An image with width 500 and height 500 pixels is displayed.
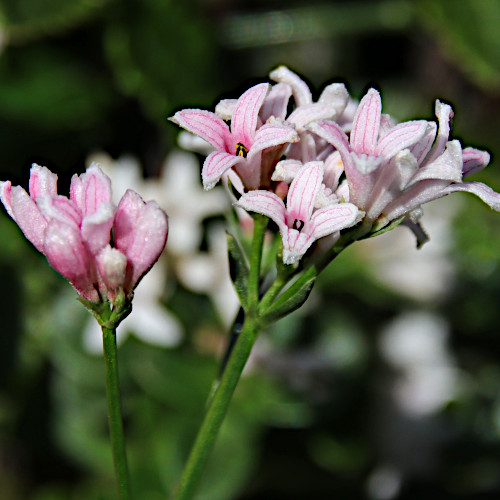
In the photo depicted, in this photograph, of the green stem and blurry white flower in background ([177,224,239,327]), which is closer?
the green stem

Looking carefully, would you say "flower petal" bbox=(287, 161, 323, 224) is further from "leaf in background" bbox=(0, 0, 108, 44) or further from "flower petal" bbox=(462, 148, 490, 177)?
"leaf in background" bbox=(0, 0, 108, 44)

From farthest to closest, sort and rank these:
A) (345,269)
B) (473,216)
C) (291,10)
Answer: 1. (291,10)
2. (473,216)
3. (345,269)

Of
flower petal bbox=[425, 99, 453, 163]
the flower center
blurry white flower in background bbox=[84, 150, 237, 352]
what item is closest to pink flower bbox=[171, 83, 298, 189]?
the flower center

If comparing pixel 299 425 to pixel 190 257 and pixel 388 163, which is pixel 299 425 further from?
pixel 388 163

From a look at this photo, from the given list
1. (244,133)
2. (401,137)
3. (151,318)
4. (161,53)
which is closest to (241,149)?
(244,133)

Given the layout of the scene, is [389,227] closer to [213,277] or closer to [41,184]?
[41,184]

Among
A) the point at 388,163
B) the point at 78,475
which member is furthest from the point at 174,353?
the point at 388,163
